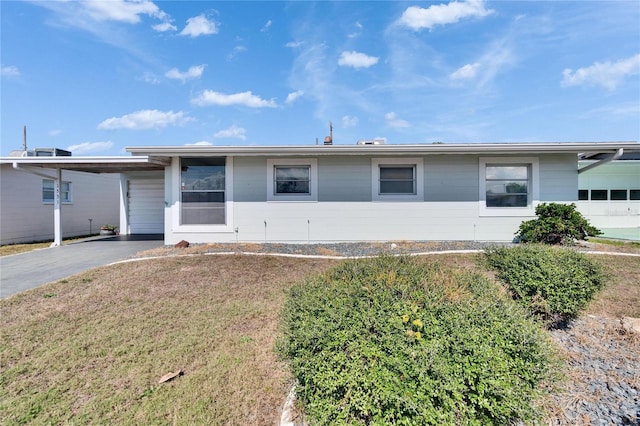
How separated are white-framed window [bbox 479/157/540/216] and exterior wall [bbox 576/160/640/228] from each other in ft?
24.1

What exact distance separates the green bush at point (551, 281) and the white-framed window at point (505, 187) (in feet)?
20.3

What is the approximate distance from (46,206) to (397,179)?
15.2 metres

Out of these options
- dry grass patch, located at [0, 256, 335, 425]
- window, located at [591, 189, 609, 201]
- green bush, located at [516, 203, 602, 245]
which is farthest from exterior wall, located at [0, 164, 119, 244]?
window, located at [591, 189, 609, 201]

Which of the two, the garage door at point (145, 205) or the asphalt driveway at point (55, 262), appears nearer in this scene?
the asphalt driveway at point (55, 262)

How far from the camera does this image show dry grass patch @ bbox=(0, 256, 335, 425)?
251cm

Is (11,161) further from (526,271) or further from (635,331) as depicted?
(635,331)

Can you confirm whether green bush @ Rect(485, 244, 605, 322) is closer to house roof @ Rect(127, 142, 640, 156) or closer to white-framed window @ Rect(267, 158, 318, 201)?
house roof @ Rect(127, 142, 640, 156)

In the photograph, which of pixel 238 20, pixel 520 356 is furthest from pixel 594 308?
pixel 238 20

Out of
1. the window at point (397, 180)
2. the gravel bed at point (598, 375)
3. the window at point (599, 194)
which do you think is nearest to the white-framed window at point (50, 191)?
the window at point (397, 180)

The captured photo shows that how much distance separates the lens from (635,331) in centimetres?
363

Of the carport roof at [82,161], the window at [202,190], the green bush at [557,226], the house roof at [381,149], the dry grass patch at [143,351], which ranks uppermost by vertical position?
the house roof at [381,149]

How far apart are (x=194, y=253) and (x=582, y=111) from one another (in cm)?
1572

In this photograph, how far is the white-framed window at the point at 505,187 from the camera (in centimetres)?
977

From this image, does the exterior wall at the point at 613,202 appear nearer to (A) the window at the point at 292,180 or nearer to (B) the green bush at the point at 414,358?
(A) the window at the point at 292,180
